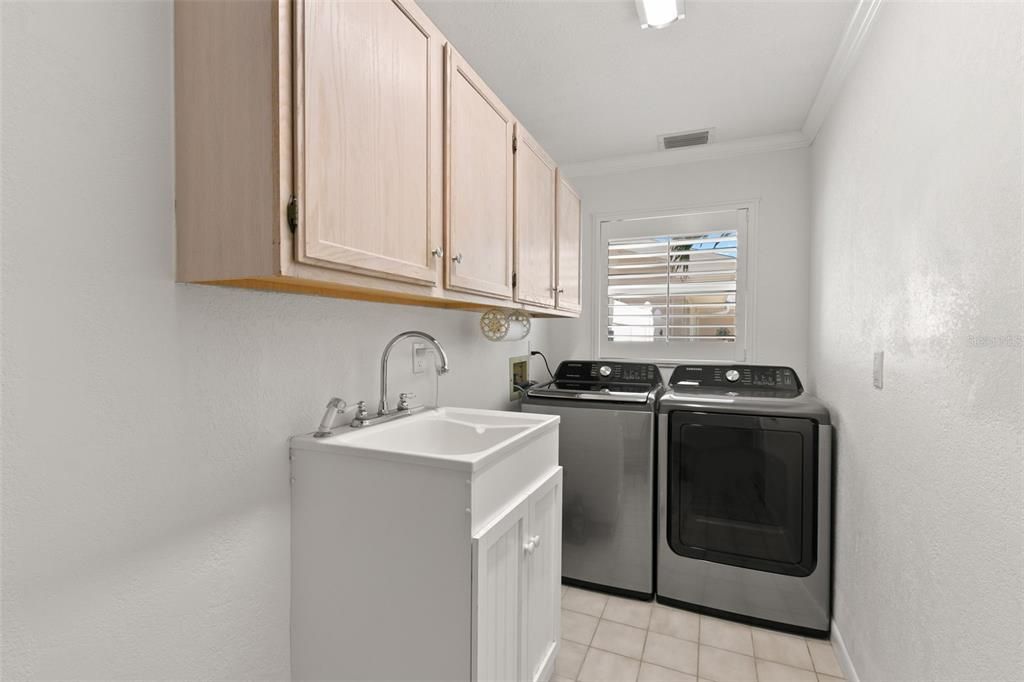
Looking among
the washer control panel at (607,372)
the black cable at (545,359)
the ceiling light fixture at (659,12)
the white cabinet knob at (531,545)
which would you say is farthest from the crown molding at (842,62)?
the white cabinet knob at (531,545)

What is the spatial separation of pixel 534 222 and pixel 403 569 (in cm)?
139

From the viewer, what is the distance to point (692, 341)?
9.89 ft

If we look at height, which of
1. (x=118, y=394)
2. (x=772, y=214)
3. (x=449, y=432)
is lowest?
(x=449, y=432)

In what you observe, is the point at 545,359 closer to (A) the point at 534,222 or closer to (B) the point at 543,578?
(A) the point at 534,222

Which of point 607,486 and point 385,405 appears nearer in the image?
point 385,405

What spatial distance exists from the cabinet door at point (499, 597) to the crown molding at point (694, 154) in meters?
2.43

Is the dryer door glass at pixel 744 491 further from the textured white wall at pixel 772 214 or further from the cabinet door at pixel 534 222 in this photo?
the cabinet door at pixel 534 222

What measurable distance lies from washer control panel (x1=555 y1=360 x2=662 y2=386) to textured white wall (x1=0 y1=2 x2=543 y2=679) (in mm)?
1987

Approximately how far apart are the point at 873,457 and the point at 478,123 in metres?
1.70

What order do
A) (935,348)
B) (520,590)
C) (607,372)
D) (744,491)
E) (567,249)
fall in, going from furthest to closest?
(607,372)
(567,249)
(744,491)
(520,590)
(935,348)

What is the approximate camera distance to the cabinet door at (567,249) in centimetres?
234

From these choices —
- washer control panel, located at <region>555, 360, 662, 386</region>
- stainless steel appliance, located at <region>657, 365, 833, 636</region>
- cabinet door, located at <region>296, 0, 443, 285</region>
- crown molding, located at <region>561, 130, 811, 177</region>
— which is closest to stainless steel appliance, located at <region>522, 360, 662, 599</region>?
stainless steel appliance, located at <region>657, 365, 833, 636</region>

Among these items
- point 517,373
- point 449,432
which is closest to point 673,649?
point 449,432

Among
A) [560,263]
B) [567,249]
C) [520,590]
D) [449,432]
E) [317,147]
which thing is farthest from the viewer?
[567,249]
